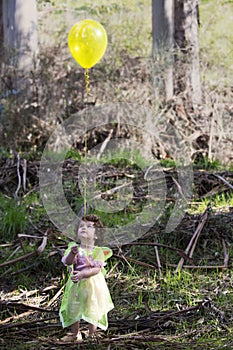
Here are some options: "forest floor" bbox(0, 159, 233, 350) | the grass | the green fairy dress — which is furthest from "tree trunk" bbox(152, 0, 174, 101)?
the green fairy dress

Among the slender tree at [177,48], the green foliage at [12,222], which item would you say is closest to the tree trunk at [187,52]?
the slender tree at [177,48]

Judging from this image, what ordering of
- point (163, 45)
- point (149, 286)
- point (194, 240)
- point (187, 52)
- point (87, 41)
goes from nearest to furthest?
1. point (87, 41)
2. point (149, 286)
3. point (194, 240)
4. point (163, 45)
5. point (187, 52)

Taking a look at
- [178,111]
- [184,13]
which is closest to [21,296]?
[178,111]

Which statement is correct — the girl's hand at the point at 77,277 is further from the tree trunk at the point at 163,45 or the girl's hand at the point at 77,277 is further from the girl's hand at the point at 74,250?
the tree trunk at the point at 163,45

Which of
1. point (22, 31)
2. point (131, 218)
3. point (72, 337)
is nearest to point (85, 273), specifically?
point (72, 337)

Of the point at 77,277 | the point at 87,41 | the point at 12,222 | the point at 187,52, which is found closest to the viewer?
the point at 77,277

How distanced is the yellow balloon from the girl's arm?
1.40 meters

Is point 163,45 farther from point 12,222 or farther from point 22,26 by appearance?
point 12,222

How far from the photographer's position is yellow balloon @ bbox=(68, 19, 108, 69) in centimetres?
379

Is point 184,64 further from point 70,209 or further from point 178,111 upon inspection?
point 70,209

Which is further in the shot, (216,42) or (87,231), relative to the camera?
(216,42)

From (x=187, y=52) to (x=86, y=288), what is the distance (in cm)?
593

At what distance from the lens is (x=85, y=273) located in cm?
334

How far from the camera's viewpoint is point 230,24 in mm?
13078
